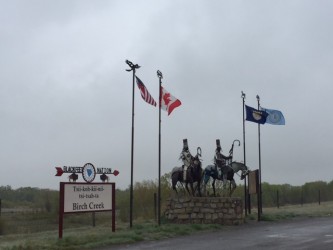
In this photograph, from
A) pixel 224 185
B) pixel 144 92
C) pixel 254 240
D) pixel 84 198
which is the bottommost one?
pixel 254 240

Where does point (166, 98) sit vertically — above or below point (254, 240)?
above

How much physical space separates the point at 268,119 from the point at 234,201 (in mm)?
6814

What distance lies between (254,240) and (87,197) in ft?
18.8

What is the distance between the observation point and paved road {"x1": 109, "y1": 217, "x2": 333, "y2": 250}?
14875 millimetres

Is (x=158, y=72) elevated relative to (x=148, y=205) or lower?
elevated

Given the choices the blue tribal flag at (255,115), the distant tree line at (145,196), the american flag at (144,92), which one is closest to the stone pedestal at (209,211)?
Result: the distant tree line at (145,196)

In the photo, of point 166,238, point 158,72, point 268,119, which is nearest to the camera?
point 166,238

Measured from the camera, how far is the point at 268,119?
28188mm

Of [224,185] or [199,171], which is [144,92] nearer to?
[199,171]

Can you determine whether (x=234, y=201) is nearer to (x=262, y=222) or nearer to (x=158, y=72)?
(x=262, y=222)

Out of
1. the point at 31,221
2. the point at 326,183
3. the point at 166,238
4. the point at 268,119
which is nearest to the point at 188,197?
the point at 166,238

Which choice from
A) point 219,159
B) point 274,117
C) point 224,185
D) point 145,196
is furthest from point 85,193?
point 145,196

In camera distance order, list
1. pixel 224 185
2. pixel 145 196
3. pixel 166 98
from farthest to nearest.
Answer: pixel 145 196
pixel 224 185
pixel 166 98

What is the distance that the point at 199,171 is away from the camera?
2392 cm
